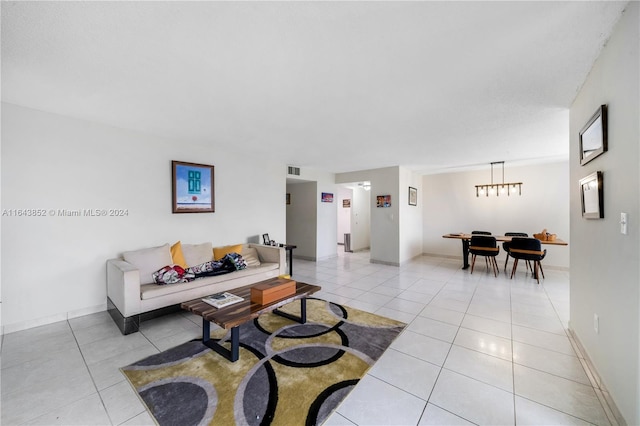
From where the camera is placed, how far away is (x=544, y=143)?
4027 millimetres

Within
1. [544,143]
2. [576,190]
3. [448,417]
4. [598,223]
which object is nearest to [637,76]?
[598,223]

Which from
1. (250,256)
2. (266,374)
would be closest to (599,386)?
(266,374)

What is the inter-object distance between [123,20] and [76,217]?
8.77 feet

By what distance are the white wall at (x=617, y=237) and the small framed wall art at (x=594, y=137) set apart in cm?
4

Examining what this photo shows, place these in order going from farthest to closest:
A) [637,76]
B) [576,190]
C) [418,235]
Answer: [418,235] < [576,190] < [637,76]

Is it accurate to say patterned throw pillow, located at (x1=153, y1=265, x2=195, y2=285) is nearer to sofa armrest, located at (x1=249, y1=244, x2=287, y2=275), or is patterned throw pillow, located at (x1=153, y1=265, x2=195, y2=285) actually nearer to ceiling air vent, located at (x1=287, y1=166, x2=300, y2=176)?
sofa armrest, located at (x1=249, y1=244, x2=287, y2=275)

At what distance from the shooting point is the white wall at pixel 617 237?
4.47ft

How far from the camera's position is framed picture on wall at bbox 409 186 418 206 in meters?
6.65

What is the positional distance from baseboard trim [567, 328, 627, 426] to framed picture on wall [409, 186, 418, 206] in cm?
446

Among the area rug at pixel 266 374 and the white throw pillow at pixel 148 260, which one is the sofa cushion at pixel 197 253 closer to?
the white throw pillow at pixel 148 260

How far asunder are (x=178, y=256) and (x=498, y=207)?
7.43 meters

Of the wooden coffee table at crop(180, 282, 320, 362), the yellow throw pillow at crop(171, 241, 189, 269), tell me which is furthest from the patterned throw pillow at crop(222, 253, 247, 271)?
the wooden coffee table at crop(180, 282, 320, 362)

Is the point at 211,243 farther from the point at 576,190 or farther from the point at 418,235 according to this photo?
the point at 418,235

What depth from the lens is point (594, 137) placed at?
1905 mm
